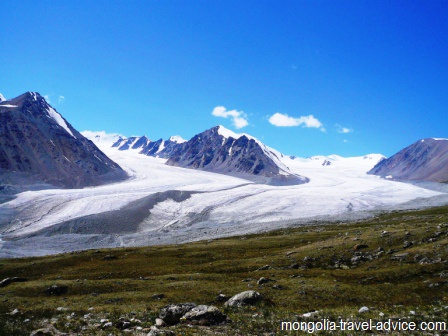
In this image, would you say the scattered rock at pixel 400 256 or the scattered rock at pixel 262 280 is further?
the scattered rock at pixel 400 256

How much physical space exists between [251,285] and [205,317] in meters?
12.3

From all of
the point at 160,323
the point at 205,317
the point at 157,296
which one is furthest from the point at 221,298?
the point at 160,323

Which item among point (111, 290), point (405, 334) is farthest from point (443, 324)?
point (111, 290)

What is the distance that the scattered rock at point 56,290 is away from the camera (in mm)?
30797

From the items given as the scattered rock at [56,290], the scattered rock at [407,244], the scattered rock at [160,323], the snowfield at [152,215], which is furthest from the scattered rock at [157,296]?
the snowfield at [152,215]

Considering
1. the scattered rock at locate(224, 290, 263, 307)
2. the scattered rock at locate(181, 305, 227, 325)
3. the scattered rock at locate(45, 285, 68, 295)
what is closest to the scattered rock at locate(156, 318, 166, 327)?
the scattered rock at locate(181, 305, 227, 325)

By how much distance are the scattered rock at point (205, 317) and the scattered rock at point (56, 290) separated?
19.9m

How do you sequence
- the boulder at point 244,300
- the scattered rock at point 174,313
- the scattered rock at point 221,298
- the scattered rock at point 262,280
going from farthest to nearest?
1. the scattered rock at point 262,280
2. the scattered rock at point 221,298
3. the boulder at point 244,300
4. the scattered rock at point 174,313

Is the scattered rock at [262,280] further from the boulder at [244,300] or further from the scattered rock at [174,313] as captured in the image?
the scattered rock at [174,313]

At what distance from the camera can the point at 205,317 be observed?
688 inches

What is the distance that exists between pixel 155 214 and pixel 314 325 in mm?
109867

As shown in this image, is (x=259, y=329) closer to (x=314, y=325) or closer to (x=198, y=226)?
(x=314, y=325)

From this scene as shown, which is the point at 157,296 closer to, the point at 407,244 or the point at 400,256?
the point at 400,256

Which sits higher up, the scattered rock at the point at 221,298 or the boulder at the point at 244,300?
the boulder at the point at 244,300
